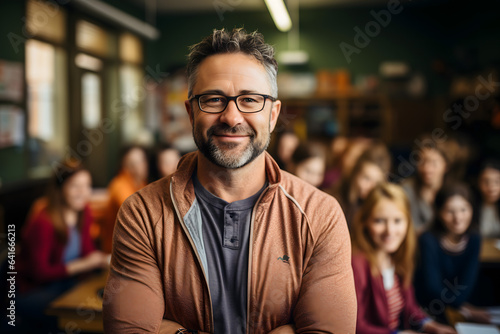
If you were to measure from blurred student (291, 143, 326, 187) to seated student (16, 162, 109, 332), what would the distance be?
1.23 metres

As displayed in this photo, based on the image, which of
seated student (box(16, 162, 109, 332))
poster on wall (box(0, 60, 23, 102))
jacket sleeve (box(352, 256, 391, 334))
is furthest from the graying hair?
poster on wall (box(0, 60, 23, 102))

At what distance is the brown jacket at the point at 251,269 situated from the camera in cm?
107

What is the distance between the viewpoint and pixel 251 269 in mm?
1114

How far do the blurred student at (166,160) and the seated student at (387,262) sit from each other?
1582 millimetres

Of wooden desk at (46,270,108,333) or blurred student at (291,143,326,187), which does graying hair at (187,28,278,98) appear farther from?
blurred student at (291,143,326,187)

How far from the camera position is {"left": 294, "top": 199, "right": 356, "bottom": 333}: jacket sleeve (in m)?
1.06

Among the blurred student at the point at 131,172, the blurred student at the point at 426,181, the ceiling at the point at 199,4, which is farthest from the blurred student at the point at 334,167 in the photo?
the ceiling at the point at 199,4

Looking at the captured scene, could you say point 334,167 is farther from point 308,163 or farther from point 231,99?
point 231,99

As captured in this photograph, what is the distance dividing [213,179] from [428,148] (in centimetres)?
261

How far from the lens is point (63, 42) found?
553cm

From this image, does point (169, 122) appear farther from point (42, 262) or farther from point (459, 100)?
point (42, 262)

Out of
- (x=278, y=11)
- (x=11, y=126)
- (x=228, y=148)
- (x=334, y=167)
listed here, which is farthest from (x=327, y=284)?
(x=11, y=126)

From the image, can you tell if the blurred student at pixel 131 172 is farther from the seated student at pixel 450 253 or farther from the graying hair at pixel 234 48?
the graying hair at pixel 234 48

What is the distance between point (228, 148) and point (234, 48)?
0.24 m
